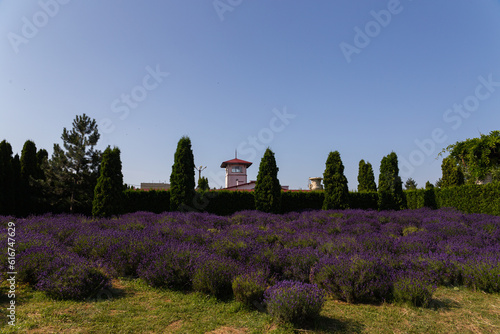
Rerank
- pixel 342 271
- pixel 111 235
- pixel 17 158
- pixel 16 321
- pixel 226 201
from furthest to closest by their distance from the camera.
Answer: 1. pixel 226 201
2. pixel 17 158
3. pixel 111 235
4. pixel 342 271
5. pixel 16 321

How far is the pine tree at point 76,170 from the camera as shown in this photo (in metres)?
13.6

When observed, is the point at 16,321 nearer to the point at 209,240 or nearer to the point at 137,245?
the point at 137,245

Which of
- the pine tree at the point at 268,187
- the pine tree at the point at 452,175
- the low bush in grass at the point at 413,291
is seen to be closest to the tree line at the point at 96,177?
the pine tree at the point at 268,187

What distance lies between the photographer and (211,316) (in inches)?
133

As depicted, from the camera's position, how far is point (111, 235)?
19.4ft

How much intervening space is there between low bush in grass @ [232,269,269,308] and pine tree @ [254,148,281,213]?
11.6m

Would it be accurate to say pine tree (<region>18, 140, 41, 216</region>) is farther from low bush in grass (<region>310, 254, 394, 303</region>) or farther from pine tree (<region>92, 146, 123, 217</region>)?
low bush in grass (<region>310, 254, 394, 303</region>)

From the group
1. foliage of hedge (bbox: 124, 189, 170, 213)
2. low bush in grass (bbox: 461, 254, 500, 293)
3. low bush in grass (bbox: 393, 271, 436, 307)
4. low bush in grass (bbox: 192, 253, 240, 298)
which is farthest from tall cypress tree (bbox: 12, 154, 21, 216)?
low bush in grass (bbox: 461, 254, 500, 293)

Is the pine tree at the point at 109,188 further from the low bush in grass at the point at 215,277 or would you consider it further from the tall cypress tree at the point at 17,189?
the low bush in grass at the point at 215,277

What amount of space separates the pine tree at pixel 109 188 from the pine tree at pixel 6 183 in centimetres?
368

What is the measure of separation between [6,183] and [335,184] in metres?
15.9

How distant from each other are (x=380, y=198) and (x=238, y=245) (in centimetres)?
1570

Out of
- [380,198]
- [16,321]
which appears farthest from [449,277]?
[380,198]

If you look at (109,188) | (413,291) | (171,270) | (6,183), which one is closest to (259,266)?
(171,270)
